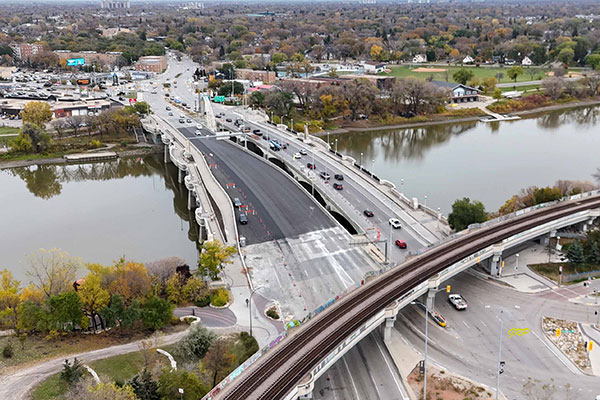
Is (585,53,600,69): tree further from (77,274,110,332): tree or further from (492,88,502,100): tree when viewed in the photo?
(77,274,110,332): tree

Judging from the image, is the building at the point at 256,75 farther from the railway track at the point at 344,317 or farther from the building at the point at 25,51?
the railway track at the point at 344,317

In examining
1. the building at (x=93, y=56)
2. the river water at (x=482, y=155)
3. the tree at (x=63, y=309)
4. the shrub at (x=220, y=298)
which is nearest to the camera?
the tree at (x=63, y=309)

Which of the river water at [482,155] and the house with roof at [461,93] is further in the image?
the house with roof at [461,93]

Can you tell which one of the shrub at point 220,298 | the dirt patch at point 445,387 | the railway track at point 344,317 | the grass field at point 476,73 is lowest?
the dirt patch at point 445,387

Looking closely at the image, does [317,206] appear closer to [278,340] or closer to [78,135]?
[278,340]

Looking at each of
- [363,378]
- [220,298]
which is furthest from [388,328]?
[220,298]

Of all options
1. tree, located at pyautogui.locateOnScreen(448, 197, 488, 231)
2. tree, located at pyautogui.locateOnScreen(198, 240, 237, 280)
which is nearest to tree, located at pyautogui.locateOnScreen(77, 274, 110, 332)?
tree, located at pyautogui.locateOnScreen(198, 240, 237, 280)

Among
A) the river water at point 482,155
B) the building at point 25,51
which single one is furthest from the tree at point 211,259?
the building at point 25,51

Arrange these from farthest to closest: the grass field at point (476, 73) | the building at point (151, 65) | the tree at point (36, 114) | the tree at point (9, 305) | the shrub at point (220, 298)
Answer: the building at point (151, 65)
the grass field at point (476, 73)
the tree at point (36, 114)
the shrub at point (220, 298)
the tree at point (9, 305)
